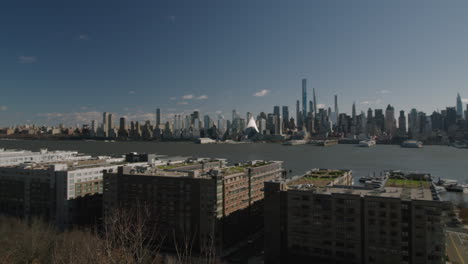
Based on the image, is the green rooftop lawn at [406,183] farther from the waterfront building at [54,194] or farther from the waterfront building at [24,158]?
the waterfront building at [24,158]

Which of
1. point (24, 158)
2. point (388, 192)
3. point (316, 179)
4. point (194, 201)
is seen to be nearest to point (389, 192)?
point (388, 192)

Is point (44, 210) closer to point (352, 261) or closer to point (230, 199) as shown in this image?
point (230, 199)

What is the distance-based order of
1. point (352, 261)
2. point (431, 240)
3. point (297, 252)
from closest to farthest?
point (431, 240), point (352, 261), point (297, 252)

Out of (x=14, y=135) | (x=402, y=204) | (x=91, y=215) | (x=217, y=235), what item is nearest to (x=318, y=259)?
(x=402, y=204)

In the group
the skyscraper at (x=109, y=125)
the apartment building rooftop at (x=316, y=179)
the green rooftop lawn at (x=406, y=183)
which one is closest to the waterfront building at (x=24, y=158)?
the apartment building rooftop at (x=316, y=179)

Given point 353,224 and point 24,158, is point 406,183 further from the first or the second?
point 24,158

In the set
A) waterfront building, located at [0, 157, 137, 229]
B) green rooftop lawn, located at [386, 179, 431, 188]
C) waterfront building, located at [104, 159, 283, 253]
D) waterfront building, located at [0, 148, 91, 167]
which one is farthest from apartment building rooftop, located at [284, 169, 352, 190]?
waterfront building, located at [0, 148, 91, 167]
